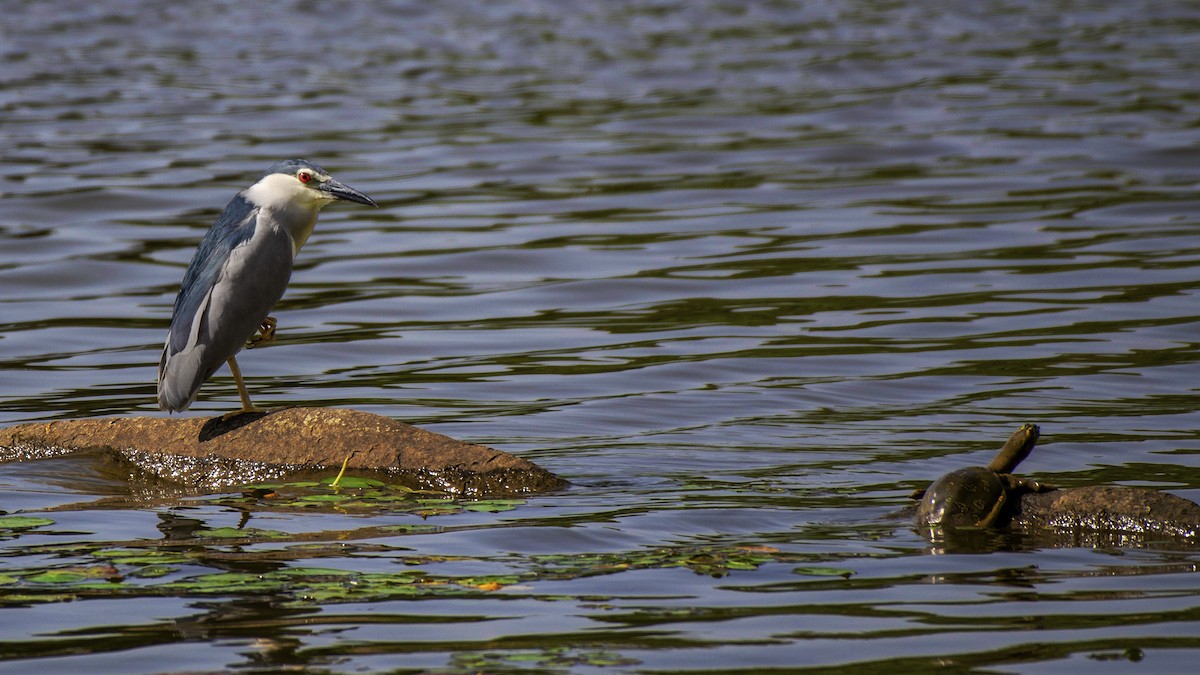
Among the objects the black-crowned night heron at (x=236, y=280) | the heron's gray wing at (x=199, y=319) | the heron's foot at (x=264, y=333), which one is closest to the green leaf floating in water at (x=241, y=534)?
the black-crowned night heron at (x=236, y=280)

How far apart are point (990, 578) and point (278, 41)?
20.1 meters

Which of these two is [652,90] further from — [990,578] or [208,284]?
[990,578]

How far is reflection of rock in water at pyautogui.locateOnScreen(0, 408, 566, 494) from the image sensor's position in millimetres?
6512

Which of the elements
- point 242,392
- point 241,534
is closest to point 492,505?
point 241,534

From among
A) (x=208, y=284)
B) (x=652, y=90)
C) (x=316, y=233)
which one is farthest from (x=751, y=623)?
(x=652, y=90)

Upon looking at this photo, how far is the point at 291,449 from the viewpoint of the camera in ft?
21.8

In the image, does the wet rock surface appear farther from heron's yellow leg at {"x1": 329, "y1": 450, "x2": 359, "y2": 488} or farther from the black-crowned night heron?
the black-crowned night heron

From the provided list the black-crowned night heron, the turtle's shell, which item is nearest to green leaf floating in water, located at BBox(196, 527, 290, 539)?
the black-crowned night heron

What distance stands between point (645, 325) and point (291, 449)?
3.85 metres

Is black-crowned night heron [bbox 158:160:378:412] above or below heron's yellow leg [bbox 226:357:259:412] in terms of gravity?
above

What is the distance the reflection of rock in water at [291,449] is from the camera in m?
6.51

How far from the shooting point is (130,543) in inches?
226

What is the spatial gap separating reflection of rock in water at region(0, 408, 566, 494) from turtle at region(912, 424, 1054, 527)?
148 cm

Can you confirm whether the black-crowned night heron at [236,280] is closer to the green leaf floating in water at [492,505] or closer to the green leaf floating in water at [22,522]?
the green leaf floating in water at [22,522]
